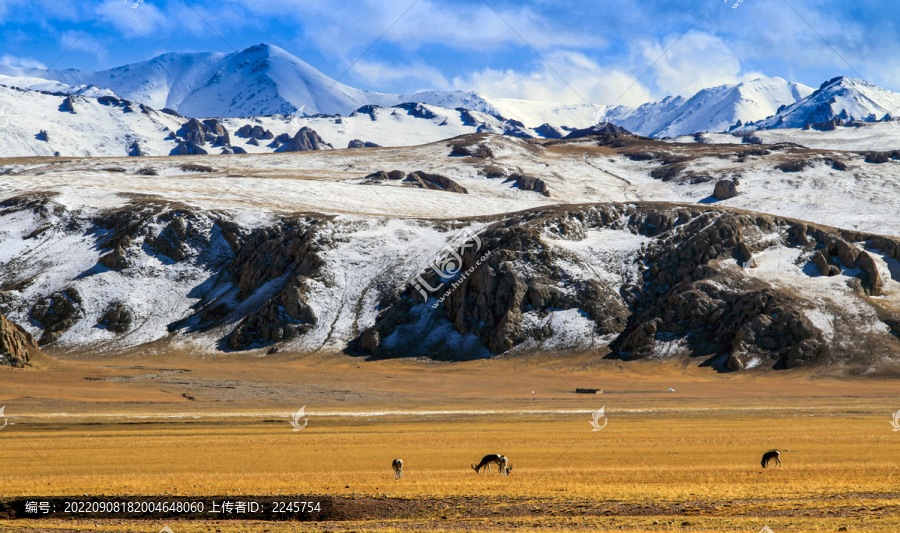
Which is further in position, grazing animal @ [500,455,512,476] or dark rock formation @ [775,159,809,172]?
dark rock formation @ [775,159,809,172]

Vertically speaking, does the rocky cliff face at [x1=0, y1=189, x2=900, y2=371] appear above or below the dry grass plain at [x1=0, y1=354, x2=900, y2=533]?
above

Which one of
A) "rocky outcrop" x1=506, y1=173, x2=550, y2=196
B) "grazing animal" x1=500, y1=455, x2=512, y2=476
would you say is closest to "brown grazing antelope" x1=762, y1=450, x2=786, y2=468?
"grazing animal" x1=500, y1=455, x2=512, y2=476

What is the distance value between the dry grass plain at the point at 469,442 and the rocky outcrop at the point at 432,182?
9286 cm

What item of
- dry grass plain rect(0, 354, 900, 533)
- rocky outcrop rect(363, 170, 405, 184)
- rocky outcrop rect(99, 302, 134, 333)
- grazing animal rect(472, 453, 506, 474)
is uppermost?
rocky outcrop rect(363, 170, 405, 184)

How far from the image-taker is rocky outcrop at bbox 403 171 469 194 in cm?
16812

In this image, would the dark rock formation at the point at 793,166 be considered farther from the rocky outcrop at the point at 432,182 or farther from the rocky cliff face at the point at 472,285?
the rocky cliff face at the point at 472,285

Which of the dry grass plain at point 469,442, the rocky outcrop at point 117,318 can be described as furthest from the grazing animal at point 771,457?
the rocky outcrop at point 117,318

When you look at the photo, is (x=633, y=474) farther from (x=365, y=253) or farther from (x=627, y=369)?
(x=365, y=253)

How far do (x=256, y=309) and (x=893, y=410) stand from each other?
7481cm

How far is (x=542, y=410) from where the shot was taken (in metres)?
54.7

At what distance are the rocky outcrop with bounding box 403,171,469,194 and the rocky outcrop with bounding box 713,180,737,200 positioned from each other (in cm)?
6237

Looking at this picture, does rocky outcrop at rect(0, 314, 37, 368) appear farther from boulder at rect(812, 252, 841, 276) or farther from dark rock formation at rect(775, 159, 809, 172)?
dark rock formation at rect(775, 159, 809, 172)

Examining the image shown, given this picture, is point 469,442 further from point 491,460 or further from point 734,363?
point 734,363

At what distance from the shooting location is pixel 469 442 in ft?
128
